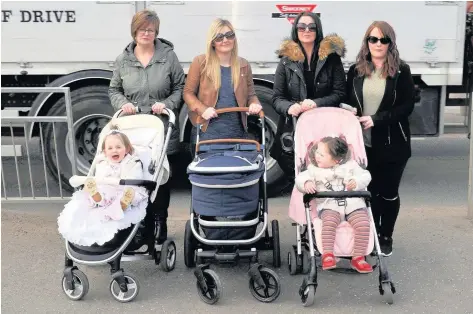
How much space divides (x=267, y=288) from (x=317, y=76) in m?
1.71

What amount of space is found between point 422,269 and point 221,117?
78.8 inches

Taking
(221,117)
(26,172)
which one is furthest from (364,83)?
(26,172)

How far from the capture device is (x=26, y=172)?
304 inches

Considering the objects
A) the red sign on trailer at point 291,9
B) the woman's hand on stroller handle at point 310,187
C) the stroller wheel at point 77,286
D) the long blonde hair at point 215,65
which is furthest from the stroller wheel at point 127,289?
the red sign on trailer at point 291,9

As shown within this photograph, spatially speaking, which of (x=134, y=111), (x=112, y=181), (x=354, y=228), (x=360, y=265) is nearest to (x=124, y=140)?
(x=112, y=181)

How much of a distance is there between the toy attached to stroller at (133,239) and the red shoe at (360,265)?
1460mm

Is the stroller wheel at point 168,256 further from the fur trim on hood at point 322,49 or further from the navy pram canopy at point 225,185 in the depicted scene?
the fur trim on hood at point 322,49

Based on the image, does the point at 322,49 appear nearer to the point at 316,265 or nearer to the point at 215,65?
the point at 215,65

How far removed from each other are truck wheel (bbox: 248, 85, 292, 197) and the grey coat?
1.50 m

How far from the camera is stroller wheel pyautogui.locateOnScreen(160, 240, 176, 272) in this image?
4.66m

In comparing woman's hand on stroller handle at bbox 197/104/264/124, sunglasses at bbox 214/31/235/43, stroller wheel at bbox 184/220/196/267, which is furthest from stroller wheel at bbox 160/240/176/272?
sunglasses at bbox 214/31/235/43

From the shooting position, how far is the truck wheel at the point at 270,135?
6.52 metres

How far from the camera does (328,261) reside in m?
4.03

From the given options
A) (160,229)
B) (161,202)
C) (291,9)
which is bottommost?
(160,229)
